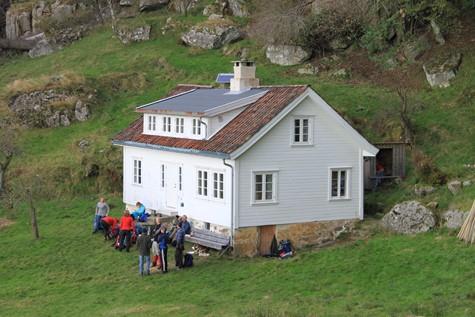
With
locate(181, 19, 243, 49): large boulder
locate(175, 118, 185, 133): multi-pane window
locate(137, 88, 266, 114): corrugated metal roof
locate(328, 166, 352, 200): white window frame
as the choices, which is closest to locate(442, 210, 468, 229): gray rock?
locate(328, 166, 352, 200): white window frame

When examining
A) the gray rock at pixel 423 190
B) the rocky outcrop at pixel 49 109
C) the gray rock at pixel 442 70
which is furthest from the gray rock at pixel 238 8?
the gray rock at pixel 423 190

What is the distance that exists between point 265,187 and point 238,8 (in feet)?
107

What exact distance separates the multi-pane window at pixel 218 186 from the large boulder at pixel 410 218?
606 cm

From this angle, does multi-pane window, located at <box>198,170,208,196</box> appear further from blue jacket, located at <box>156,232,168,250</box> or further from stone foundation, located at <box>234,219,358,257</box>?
blue jacket, located at <box>156,232,168,250</box>

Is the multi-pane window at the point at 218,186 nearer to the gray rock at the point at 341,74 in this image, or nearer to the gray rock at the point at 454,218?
the gray rock at the point at 454,218

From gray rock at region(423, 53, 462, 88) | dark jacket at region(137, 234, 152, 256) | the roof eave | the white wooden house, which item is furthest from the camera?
gray rock at region(423, 53, 462, 88)

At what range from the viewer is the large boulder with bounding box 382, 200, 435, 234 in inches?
1339

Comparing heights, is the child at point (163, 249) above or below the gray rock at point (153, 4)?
below

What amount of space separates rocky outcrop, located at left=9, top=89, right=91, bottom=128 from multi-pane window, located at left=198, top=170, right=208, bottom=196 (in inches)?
827

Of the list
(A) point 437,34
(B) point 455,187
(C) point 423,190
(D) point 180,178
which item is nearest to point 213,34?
(A) point 437,34

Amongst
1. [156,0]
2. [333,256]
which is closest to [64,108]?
[156,0]

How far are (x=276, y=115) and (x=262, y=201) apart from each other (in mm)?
3127

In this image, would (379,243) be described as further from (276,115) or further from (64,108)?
(64,108)

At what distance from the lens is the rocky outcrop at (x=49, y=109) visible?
2233 inches
